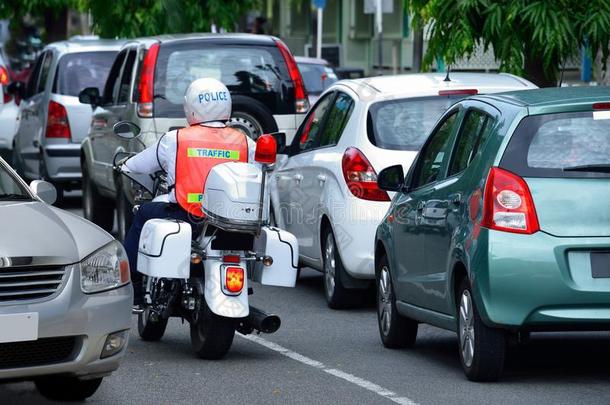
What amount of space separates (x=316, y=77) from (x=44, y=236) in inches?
901

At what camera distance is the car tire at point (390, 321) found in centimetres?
1027

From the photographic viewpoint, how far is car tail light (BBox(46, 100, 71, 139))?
19.4 m

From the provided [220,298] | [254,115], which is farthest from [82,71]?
[220,298]

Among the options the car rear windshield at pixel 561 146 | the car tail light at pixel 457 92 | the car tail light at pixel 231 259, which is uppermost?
the car rear windshield at pixel 561 146

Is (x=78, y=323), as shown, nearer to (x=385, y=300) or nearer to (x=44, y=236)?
(x=44, y=236)

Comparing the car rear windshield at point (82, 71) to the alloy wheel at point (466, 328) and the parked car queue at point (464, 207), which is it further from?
the alloy wheel at point (466, 328)

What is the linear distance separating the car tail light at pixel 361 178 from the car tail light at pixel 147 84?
3.31m

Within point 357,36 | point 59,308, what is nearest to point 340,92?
point 59,308

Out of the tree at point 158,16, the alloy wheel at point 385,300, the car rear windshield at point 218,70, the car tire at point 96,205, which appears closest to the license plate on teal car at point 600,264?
the alloy wheel at point 385,300

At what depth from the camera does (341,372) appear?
9.33 metres

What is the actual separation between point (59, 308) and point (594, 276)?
8.68ft

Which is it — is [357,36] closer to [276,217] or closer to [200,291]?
[276,217]

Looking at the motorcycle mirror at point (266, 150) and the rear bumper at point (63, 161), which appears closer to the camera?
the motorcycle mirror at point (266, 150)

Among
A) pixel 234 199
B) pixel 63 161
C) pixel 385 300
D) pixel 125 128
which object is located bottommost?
pixel 63 161
